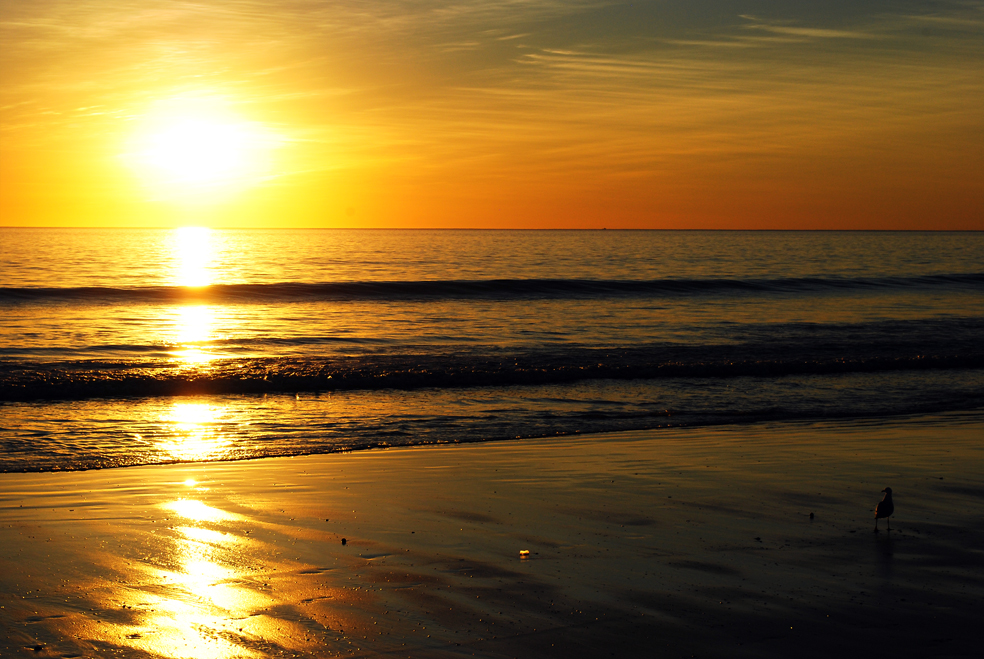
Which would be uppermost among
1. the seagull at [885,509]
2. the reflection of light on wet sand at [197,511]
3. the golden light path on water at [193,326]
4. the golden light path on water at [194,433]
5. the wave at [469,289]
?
the seagull at [885,509]

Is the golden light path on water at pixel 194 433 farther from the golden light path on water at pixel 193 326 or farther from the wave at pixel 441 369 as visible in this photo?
the golden light path on water at pixel 193 326

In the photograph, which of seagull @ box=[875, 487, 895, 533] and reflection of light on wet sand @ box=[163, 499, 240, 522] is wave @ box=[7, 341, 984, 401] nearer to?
reflection of light on wet sand @ box=[163, 499, 240, 522]

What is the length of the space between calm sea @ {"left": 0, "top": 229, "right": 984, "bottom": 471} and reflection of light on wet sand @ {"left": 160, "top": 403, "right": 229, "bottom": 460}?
6 centimetres

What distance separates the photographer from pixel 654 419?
38.1 ft

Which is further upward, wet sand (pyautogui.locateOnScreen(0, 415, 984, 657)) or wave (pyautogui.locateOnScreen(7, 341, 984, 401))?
wet sand (pyautogui.locateOnScreen(0, 415, 984, 657))

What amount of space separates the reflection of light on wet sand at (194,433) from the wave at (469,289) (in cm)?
2267

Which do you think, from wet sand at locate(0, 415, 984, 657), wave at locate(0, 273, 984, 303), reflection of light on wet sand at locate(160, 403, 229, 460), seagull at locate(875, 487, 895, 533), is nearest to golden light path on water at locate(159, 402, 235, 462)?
reflection of light on wet sand at locate(160, 403, 229, 460)

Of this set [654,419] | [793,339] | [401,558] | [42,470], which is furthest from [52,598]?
[793,339]

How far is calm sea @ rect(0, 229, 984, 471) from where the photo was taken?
36.6ft

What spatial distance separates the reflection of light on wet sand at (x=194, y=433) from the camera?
941 cm

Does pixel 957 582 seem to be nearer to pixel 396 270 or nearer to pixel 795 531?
pixel 795 531

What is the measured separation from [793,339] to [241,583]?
20100mm

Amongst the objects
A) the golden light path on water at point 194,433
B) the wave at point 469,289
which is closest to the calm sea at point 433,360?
the golden light path on water at point 194,433

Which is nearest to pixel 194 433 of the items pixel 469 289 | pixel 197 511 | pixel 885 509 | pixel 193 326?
pixel 197 511
